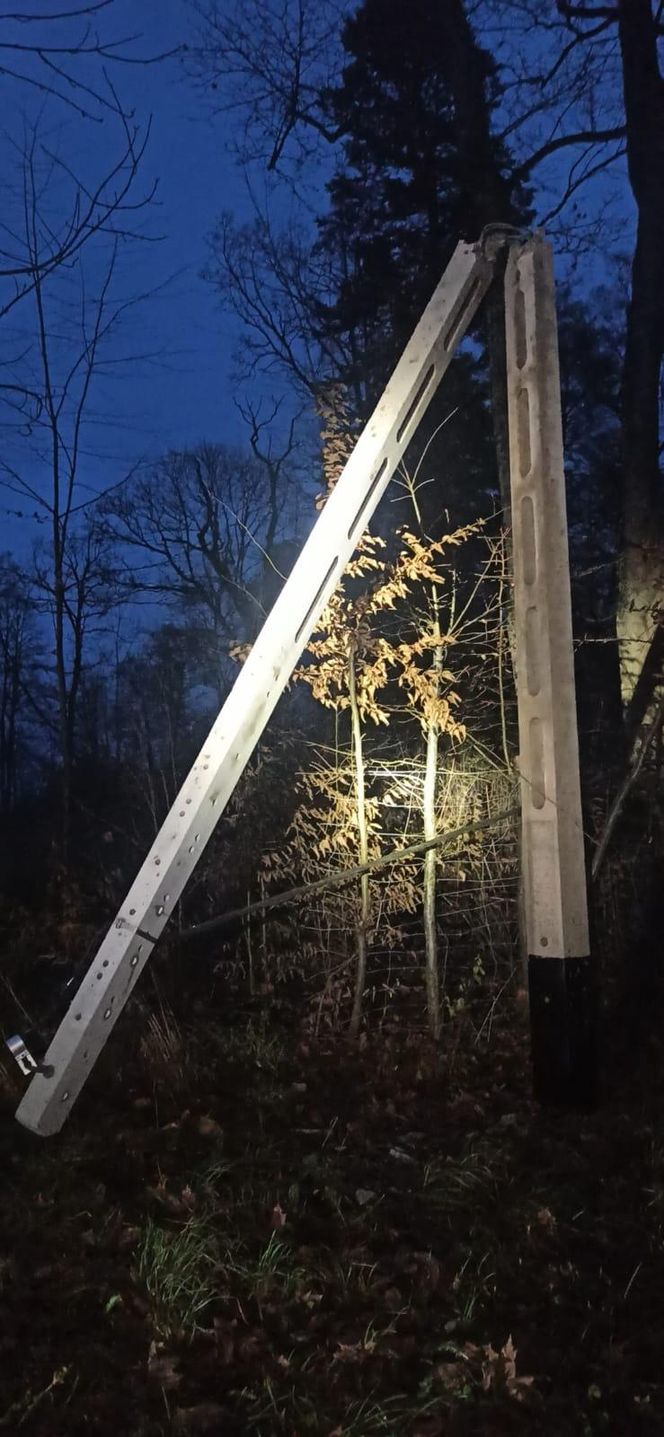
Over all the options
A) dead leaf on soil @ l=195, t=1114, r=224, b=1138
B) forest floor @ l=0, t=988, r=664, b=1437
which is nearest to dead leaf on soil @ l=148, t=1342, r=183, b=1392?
forest floor @ l=0, t=988, r=664, b=1437

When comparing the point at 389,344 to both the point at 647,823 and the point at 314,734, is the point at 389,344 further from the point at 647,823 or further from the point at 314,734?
the point at 647,823

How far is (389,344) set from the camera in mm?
14719

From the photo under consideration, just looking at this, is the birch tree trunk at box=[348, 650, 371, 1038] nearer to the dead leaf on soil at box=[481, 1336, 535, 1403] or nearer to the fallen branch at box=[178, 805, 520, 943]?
the fallen branch at box=[178, 805, 520, 943]

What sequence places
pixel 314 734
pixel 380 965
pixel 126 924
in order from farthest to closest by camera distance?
pixel 314 734
pixel 380 965
pixel 126 924

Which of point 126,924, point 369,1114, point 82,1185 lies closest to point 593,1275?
point 369,1114

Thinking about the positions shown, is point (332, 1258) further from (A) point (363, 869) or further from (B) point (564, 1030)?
(A) point (363, 869)

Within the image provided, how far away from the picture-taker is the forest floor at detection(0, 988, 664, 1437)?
260 cm

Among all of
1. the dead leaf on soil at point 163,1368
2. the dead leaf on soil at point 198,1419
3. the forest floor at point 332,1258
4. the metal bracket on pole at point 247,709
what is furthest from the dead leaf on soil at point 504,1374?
the metal bracket on pole at point 247,709

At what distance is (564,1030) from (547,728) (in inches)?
54.1

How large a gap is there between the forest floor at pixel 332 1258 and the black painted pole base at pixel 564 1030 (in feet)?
0.38

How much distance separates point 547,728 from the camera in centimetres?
431

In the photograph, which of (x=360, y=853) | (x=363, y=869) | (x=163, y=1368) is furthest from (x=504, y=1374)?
(x=360, y=853)

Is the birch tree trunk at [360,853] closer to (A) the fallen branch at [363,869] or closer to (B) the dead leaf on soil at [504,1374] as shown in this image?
(A) the fallen branch at [363,869]

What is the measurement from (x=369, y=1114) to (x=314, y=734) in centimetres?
375
